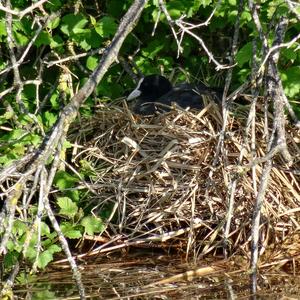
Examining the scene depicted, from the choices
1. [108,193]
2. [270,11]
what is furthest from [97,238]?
[270,11]

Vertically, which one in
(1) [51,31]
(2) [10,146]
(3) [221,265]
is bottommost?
(3) [221,265]

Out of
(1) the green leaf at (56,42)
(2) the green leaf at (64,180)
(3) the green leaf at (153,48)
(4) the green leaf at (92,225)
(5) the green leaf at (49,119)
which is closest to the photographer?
(4) the green leaf at (92,225)

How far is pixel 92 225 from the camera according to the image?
589 cm

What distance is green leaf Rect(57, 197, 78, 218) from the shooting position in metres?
5.89

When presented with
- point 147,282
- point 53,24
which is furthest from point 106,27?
point 147,282

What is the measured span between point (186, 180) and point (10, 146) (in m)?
1.19

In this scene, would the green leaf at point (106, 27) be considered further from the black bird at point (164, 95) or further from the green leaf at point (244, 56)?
the green leaf at point (244, 56)

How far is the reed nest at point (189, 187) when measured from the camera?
591cm

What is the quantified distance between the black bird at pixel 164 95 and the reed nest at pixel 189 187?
164 millimetres

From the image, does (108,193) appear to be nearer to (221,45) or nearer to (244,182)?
(244,182)

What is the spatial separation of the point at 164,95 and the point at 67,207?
138 cm

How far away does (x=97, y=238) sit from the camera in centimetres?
612

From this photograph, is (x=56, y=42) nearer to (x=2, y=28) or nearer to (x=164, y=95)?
(x=2, y=28)

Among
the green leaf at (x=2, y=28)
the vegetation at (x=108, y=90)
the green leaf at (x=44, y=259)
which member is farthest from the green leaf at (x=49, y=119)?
the green leaf at (x=44, y=259)
